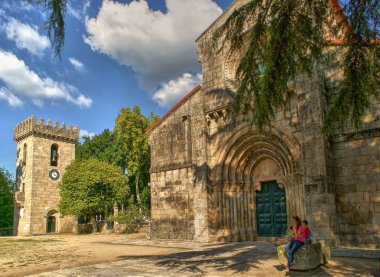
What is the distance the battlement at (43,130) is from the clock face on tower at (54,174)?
132 inches

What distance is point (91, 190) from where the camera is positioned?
27000mm

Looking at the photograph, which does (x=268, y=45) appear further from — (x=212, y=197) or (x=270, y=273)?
(x=212, y=197)

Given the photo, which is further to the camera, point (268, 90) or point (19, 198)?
point (19, 198)

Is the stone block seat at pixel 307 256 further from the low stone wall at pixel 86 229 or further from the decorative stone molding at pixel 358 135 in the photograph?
the low stone wall at pixel 86 229

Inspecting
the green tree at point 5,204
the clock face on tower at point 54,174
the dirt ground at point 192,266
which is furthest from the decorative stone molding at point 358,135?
the green tree at point 5,204

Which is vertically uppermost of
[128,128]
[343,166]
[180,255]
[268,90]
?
[128,128]

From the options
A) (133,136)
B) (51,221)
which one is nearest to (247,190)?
(133,136)

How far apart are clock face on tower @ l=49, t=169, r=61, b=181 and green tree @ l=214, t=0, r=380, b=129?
96.7ft

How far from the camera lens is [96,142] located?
40125 millimetres

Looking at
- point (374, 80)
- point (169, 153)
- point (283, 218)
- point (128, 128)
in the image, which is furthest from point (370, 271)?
point (128, 128)

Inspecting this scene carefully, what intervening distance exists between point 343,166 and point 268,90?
221 inches

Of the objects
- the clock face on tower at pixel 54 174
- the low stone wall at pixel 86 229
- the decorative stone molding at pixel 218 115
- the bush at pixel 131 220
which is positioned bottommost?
the low stone wall at pixel 86 229

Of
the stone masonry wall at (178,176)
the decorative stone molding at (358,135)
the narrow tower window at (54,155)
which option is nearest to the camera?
the decorative stone molding at (358,135)

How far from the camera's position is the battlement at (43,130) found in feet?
104
